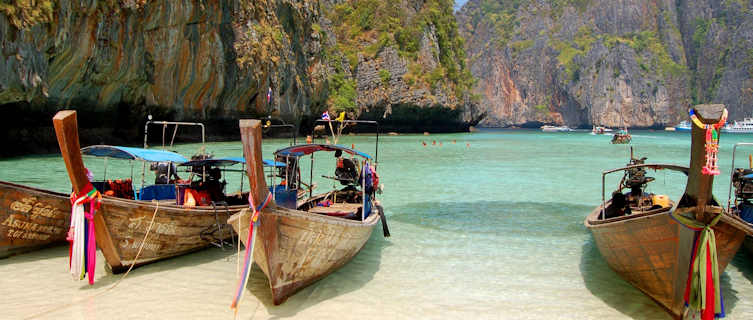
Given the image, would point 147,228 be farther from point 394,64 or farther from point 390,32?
point 390,32

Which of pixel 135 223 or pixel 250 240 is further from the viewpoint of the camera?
pixel 135 223

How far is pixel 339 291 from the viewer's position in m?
6.90

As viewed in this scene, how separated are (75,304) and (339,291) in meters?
3.28

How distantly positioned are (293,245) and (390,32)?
221 feet

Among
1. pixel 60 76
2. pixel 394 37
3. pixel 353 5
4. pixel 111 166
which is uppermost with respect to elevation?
pixel 353 5

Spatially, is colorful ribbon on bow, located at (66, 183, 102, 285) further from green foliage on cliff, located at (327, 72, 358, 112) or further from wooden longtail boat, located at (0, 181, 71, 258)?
green foliage on cliff, located at (327, 72, 358, 112)

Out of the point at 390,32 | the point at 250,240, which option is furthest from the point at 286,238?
the point at 390,32

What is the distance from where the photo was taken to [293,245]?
5988 millimetres

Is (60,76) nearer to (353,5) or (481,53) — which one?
(353,5)

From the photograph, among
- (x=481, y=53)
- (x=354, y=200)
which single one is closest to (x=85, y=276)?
(x=354, y=200)

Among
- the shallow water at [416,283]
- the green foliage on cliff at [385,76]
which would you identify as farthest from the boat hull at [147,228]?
the green foliage on cliff at [385,76]

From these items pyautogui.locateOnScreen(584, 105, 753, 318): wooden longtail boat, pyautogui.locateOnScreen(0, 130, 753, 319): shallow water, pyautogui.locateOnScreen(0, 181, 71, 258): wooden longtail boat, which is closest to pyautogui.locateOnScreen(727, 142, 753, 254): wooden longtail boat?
pyautogui.locateOnScreen(0, 130, 753, 319): shallow water

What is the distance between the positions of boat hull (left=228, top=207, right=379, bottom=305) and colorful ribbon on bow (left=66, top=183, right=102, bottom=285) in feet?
6.15

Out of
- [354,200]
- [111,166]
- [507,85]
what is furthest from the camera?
[507,85]
